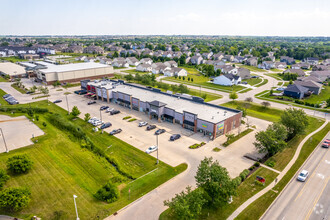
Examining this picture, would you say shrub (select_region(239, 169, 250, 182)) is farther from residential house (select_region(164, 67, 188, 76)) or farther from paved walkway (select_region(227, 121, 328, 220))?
residential house (select_region(164, 67, 188, 76))

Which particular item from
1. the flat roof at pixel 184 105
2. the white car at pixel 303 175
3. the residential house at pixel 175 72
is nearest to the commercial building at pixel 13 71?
the flat roof at pixel 184 105

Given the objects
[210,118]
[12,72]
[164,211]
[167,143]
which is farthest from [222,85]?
[12,72]

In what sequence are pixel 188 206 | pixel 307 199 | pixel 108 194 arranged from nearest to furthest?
1. pixel 188 206
2. pixel 108 194
3. pixel 307 199

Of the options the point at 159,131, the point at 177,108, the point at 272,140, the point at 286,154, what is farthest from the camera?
the point at 177,108

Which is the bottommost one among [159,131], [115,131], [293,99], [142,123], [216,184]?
[115,131]

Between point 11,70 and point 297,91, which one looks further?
point 11,70

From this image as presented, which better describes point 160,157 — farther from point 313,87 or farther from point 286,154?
point 313,87

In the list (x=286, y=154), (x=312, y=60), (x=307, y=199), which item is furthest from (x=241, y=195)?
(x=312, y=60)
